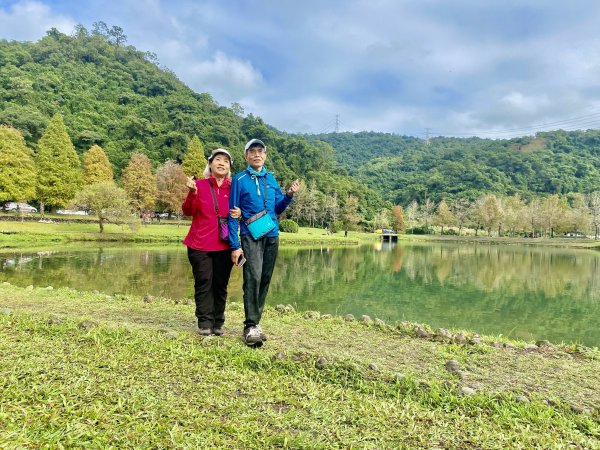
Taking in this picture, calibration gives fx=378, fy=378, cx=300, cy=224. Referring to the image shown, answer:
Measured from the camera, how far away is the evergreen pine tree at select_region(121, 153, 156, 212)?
152 ft

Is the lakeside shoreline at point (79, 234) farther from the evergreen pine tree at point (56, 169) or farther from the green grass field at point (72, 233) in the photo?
the evergreen pine tree at point (56, 169)

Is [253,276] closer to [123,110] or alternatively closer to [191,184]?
[191,184]

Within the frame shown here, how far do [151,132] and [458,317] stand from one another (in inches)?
2887

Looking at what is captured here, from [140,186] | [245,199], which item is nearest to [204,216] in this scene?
[245,199]

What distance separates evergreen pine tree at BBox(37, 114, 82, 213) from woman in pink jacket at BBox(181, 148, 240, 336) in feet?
142

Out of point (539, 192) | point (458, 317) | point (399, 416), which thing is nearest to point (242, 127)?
point (539, 192)

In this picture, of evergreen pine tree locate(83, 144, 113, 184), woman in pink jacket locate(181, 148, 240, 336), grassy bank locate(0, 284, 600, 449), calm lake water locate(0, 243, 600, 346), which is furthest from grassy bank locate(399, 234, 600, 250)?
woman in pink jacket locate(181, 148, 240, 336)

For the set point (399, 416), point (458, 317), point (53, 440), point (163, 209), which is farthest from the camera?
point (163, 209)

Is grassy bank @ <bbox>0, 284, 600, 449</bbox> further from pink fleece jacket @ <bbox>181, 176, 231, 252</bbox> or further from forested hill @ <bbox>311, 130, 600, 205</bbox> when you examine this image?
forested hill @ <bbox>311, 130, 600, 205</bbox>

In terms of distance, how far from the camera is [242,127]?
101 metres

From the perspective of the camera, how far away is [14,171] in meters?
36.7

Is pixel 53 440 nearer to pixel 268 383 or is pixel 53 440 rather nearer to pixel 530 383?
pixel 268 383

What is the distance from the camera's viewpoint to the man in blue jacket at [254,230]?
4633mm

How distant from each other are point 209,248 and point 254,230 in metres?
0.71
